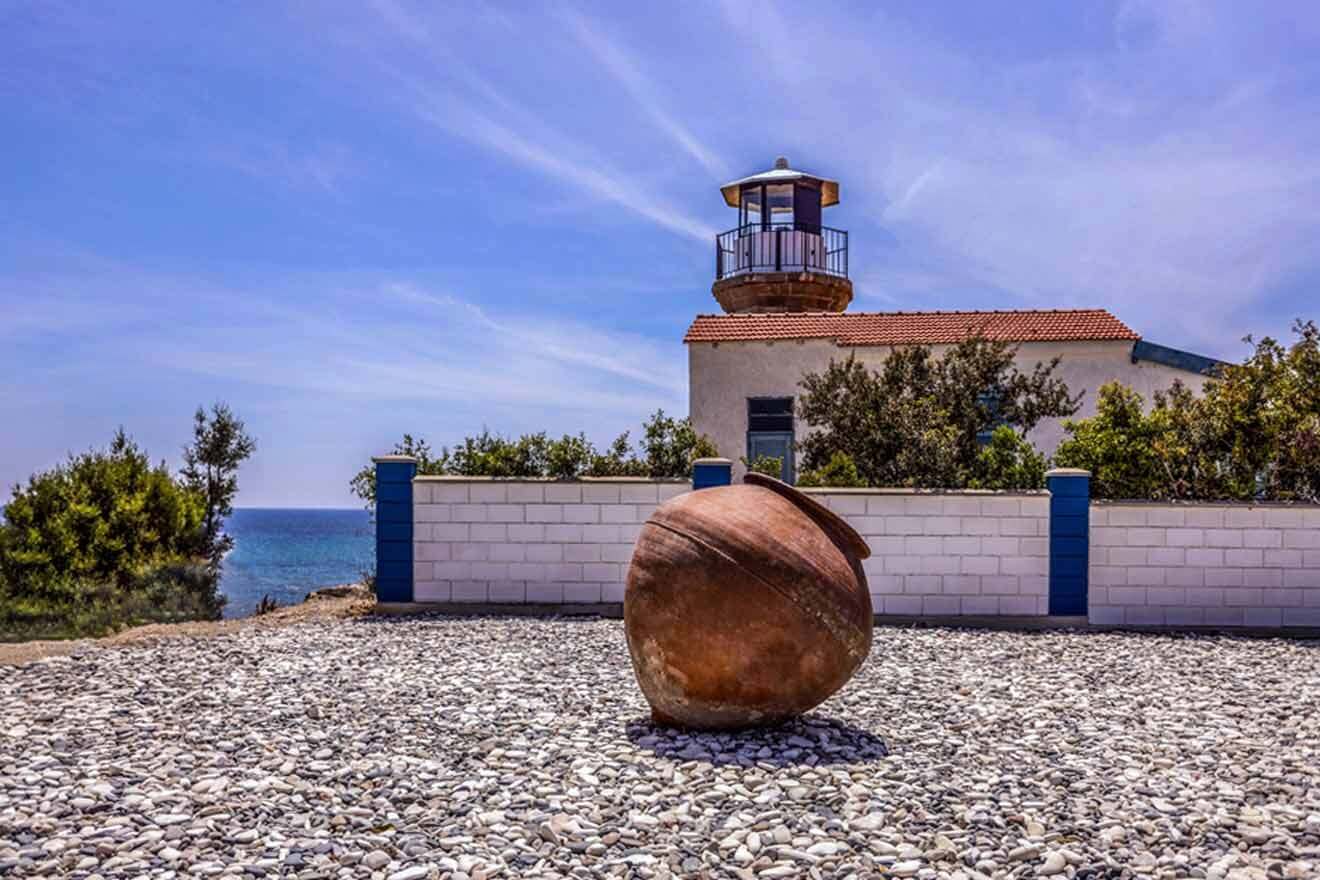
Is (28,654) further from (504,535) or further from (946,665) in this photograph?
(946,665)

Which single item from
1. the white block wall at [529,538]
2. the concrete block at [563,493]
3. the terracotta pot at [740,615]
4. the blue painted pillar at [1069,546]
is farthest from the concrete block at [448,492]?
the blue painted pillar at [1069,546]

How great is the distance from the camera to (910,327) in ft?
63.6

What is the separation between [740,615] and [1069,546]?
22.9 ft

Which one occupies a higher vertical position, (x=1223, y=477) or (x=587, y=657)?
(x=1223, y=477)

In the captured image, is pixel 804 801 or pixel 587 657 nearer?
pixel 804 801

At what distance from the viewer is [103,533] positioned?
14.8 meters

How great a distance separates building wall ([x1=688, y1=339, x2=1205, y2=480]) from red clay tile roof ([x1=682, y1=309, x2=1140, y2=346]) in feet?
0.54

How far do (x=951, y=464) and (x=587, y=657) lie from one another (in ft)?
21.6

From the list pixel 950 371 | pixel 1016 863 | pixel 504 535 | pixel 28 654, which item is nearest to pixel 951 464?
pixel 950 371

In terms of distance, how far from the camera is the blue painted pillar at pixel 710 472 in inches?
443

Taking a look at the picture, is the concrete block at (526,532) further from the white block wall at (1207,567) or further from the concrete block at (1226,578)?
the concrete block at (1226,578)

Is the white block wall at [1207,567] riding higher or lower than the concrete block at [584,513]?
lower

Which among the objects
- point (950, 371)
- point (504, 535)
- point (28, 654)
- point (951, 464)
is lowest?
point (28, 654)

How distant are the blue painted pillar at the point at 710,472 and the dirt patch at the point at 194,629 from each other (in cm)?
407
